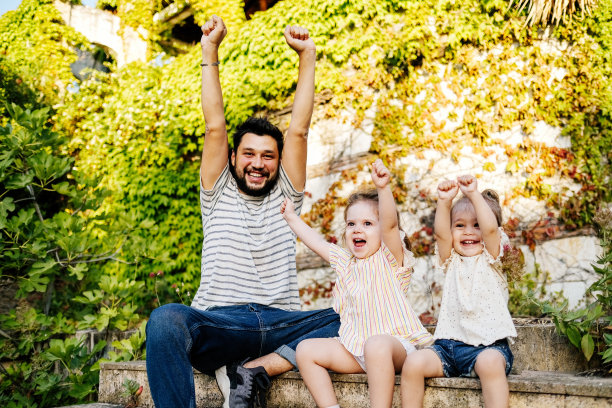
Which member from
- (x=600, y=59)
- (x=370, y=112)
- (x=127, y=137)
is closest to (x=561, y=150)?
(x=600, y=59)

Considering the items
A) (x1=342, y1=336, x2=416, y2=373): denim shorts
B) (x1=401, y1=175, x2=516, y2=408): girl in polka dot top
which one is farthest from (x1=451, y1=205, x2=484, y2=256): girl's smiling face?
(x1=342, y1=336, x2=416, y2=373): denim shorts

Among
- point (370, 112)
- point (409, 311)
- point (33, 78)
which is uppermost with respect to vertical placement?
point (33, 78)

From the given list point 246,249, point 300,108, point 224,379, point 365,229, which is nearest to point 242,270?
point 246,249

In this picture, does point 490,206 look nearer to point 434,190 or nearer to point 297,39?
point 297,39

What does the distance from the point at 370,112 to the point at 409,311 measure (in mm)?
3083

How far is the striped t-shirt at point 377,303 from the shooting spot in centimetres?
206

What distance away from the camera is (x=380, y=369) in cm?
180

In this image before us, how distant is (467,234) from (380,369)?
0.68m

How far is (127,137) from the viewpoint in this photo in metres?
6.22

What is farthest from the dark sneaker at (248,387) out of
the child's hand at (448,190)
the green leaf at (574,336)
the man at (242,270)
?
the green leaf at (574,336)

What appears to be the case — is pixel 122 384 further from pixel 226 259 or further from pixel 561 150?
pixel 561 150

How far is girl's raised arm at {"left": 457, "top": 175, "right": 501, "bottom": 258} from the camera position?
6.25 feet

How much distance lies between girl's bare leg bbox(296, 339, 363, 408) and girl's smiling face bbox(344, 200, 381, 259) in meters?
0.39

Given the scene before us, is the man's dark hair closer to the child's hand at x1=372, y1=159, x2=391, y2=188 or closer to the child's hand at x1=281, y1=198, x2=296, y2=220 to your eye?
the child's hand at x1=281, y1=198, x2=296, y2=220
